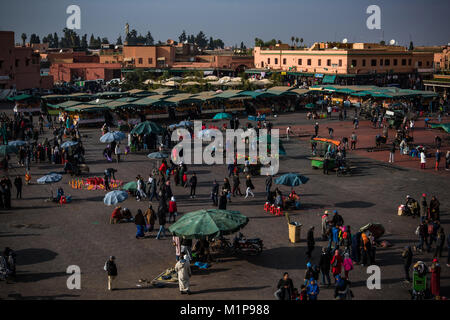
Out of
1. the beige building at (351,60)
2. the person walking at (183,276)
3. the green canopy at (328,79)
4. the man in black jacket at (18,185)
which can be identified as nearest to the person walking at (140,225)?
the person walking at (183,276)

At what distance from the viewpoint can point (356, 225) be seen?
18.3 metres

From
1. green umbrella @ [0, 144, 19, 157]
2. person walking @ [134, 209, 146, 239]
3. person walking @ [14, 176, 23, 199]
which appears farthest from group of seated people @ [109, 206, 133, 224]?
green umbrella @ [0, 144, 19, 157]

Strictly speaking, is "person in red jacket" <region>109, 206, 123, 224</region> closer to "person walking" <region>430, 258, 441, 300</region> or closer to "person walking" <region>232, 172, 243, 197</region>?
"person walking" <region>232, 172, 243, 197</region>

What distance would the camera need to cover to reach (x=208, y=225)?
1445cm

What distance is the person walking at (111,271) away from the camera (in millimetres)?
13086

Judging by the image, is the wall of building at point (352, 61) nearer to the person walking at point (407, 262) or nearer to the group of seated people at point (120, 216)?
the group of seated people at point (120, 216)

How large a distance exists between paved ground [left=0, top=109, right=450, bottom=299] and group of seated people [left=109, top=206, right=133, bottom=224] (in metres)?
0.34

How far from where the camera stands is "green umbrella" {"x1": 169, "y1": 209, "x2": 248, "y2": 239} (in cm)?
1424

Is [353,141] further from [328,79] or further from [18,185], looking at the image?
[328,79]

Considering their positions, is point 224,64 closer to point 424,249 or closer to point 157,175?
point 157,175

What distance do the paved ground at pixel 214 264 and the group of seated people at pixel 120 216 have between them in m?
0.34

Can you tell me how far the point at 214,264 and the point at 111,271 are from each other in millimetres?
3428

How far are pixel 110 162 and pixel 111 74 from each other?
63.7m

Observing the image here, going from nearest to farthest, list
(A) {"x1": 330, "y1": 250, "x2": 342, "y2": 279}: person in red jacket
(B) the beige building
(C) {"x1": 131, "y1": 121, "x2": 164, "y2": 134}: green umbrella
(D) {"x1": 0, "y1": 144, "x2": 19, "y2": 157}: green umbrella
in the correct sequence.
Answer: (A) {"x1": 330, "y1": 250, "x2": 342, "y2": 279}: person in red jacket < (D) {"x1": 0, "y1": 144, "x2": 19, "y2": 157}: green umbrella < (C) {"x1": 131, "y1": 121, "x2": 164, "y2": 134}: green umbrella < (B) the beige building
